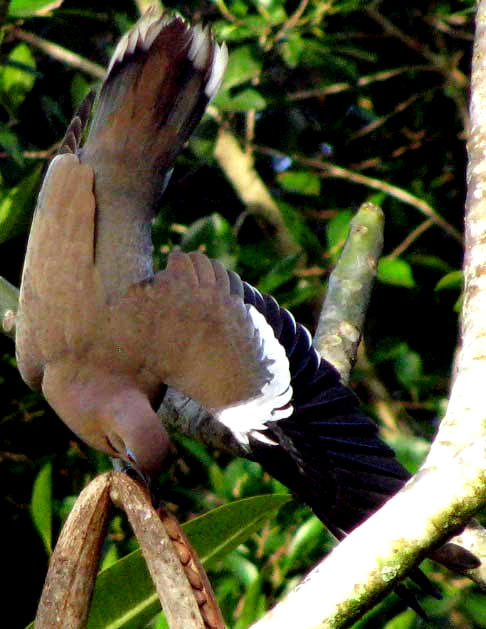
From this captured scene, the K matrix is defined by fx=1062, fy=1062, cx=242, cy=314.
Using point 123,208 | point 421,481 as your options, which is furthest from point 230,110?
point 421,481

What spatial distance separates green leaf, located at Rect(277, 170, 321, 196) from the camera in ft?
12.5

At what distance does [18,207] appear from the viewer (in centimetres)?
323

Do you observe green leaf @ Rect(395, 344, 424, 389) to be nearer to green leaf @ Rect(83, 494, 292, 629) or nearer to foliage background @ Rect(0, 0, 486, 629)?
foliage background @ Rect(0, 0, 486, 629)

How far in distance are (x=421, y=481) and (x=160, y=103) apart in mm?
1930

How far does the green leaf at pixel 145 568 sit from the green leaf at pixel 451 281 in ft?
4.64

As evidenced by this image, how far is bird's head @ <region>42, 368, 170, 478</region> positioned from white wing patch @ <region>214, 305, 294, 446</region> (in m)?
0.17

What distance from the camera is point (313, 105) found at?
416cm

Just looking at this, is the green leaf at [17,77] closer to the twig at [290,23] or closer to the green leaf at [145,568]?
the twig at [290,23]

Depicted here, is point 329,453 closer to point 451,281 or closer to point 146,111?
point 451,281

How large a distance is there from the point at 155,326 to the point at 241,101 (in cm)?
100

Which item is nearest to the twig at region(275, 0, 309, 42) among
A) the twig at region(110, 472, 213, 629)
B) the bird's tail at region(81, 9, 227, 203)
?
the bird's tail at region(81, 9, 227, 203)

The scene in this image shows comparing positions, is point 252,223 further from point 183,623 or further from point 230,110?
point 183,623

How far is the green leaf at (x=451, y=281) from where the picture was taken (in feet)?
11.1

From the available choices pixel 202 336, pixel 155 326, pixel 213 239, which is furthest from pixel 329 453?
pixel 213 239
